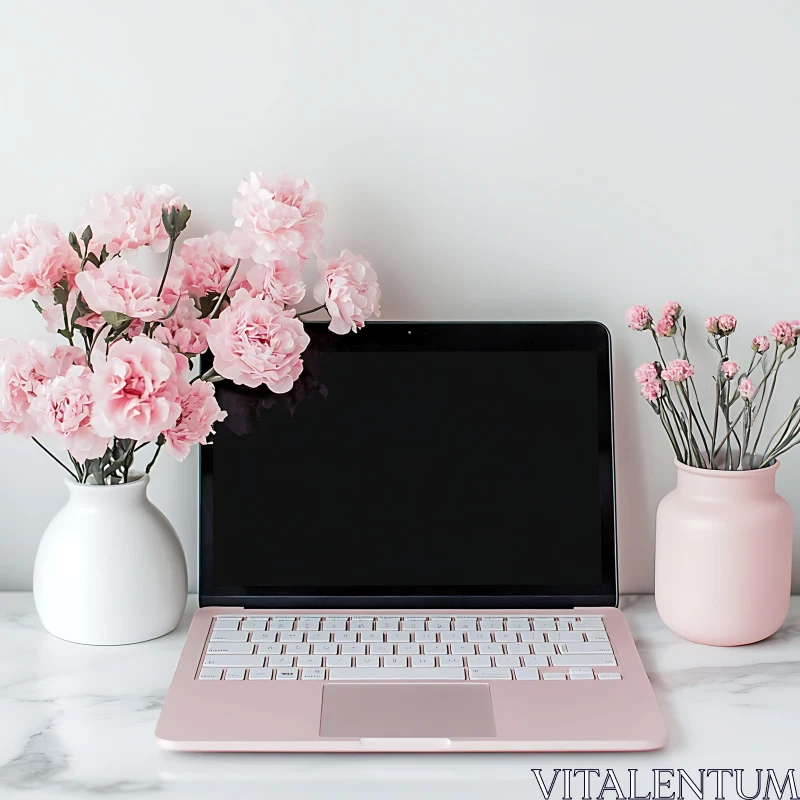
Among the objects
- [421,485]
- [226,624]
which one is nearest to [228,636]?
[226,624]

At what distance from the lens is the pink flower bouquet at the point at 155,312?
0.77m

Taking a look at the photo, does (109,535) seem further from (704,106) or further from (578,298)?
(704,106)

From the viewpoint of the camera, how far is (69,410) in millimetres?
768

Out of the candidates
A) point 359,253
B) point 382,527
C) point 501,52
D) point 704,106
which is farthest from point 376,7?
point 382,527

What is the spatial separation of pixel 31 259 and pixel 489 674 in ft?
1.86

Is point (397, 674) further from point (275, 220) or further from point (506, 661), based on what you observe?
point (275, 220)

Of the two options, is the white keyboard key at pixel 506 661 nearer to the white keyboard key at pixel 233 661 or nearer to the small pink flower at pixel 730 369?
the white keyboard key at pixel 233 661

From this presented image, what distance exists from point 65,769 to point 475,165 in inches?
27.4

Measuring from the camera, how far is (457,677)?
794 mm

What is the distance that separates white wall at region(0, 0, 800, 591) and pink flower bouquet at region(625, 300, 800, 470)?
0.10 ft

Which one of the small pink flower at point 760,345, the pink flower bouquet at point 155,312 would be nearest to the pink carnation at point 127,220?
the pink flower bouquet at point 155,312

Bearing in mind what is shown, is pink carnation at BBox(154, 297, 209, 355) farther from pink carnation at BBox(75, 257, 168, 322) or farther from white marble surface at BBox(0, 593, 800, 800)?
white marble surface at BBox(0, 593, 800, 800)

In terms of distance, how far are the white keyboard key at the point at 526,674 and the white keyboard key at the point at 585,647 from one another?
0.05 meters

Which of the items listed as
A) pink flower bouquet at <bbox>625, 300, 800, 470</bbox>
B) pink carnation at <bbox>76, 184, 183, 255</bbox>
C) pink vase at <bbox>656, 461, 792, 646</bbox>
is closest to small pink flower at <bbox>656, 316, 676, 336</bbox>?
pink flower bouquet at <bbox>625, 300, 800, 470</bbox>
